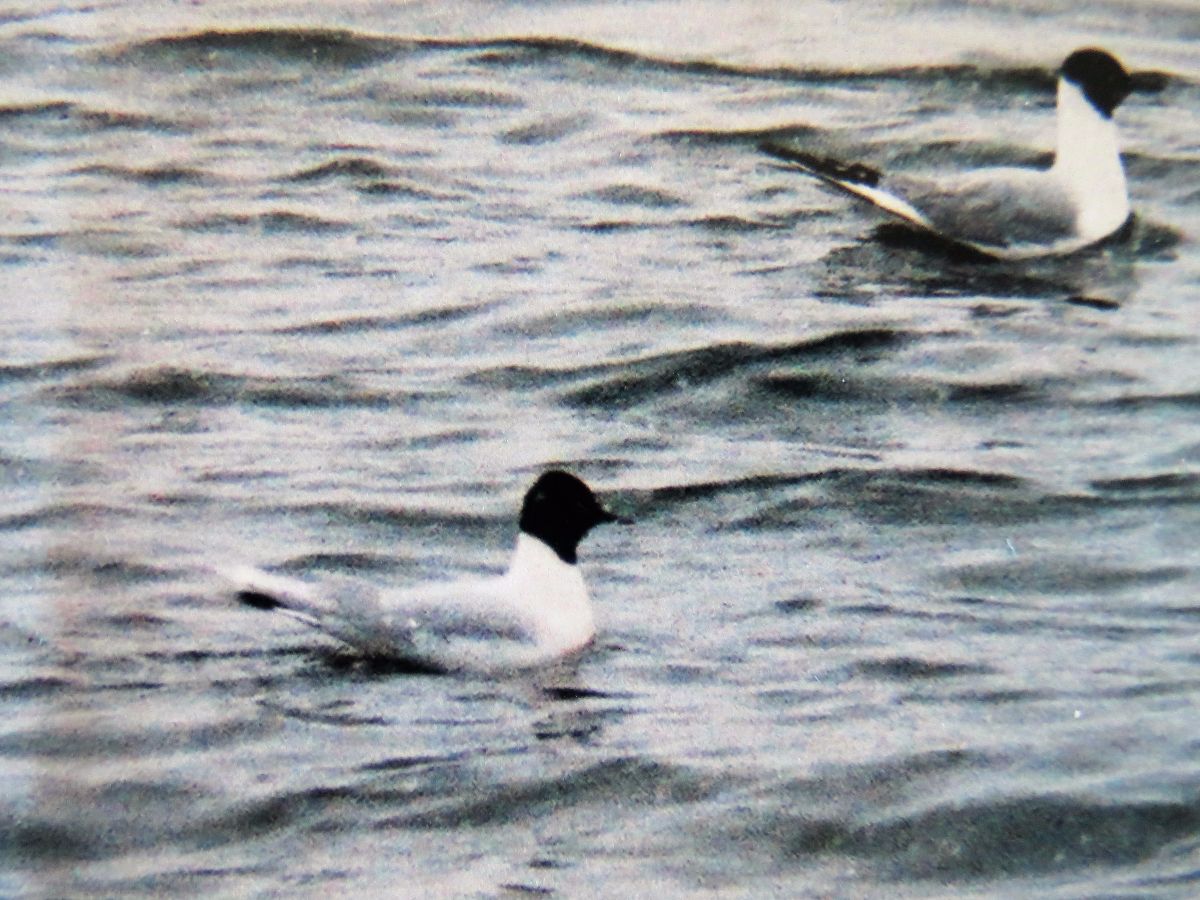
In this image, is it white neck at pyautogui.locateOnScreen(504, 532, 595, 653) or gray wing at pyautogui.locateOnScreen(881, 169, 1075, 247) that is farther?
gray wing at pyautogui.locateOnScreen(881, 169, 1075, 247)

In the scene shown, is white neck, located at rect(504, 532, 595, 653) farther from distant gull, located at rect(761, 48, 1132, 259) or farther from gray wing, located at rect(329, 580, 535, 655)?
distant gull, located at rect(761, 48, 1132, 259)

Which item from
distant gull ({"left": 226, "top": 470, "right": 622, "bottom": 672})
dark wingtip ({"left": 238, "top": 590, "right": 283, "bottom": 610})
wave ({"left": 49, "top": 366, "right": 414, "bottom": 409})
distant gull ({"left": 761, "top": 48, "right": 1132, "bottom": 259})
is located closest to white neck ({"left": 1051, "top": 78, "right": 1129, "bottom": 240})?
distant gull ({"left": 761, "top": 48, "right": 1132, "bottom": 259})

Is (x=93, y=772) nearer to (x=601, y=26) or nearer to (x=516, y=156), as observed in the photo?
A: (x=516, y=156)

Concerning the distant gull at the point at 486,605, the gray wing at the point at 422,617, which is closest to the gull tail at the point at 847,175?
the distant gull at the point at 486,605

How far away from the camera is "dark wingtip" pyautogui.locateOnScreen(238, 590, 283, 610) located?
1.48 metres

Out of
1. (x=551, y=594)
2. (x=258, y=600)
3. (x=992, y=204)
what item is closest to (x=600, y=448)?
(x=551, y=594)

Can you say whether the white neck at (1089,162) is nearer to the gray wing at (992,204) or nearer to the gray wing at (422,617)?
the gray wing at (992,204)

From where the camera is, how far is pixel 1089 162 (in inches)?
64.4

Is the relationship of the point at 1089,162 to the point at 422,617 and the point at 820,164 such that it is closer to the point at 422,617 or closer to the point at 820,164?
the point at 820,164

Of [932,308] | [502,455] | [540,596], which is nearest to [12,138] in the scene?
[502,455]

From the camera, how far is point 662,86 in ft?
5.39

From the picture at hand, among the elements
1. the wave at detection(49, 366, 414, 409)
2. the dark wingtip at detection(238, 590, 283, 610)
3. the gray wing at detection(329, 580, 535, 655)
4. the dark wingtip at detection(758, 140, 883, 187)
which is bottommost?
the gray wing at detection(329, 580, 535, 655)

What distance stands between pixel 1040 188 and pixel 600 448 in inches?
20.8

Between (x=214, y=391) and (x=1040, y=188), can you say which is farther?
(x=1040, y=188)
